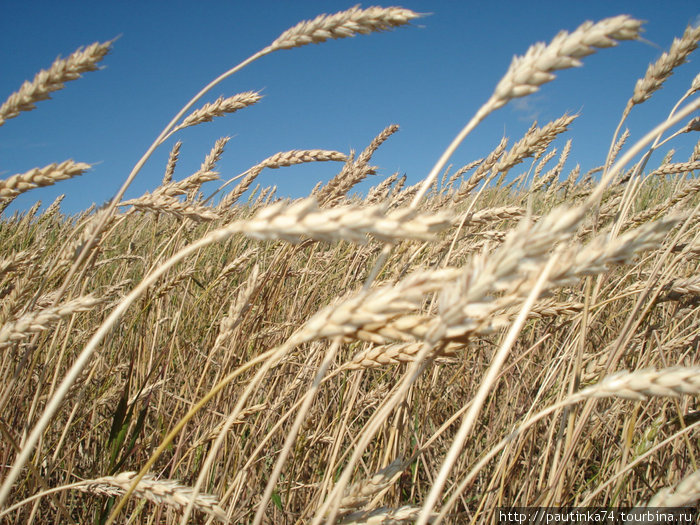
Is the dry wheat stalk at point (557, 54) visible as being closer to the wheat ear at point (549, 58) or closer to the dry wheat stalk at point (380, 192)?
the wheat ear at point (549, 58)

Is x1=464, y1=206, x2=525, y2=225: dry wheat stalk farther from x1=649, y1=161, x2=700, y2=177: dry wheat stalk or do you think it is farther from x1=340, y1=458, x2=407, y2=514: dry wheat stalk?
x1=340, y1=458, x2=407, y2=514: dry wheat stalk

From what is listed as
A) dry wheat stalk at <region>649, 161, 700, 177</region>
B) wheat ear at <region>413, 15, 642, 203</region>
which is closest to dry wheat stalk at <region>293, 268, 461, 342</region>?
wheat ear at <region>413, 15, 642, 203</region>

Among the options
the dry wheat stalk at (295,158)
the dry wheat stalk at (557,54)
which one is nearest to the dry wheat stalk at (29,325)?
the dry wheat stalk at (557,54)

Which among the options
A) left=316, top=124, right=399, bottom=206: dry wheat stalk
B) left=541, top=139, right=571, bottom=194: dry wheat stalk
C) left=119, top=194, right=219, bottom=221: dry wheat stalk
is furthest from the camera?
left=541, top=139, right=571, bottom=194: dry wheat stalk

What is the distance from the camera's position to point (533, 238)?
0.55 meters

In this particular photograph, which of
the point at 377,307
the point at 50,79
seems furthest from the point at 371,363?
the point at 50,79

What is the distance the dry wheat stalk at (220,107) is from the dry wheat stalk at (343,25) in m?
0.45

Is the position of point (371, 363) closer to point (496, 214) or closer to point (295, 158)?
point (496, 214)

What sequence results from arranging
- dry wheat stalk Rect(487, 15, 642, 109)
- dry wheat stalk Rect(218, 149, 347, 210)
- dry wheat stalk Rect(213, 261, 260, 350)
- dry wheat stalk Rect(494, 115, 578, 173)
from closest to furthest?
dry wheat stalk Rect(487, 15, 642, 109) < dry wheat stalk Rect(213, 261, 260, 350) < dry wheat stalk Rect(494, 115, 578, 173) < dry wheat stalk Rect(218, 149, 347, 210)

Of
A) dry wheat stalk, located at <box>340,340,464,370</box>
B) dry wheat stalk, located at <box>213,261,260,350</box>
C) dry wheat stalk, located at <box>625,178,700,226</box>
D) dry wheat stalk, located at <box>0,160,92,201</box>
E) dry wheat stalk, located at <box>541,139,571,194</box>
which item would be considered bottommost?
dry wheat stalk, located at <box>340,340,464,370</box>

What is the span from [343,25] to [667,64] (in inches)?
41.1

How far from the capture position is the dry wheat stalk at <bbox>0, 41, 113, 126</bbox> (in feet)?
3.19

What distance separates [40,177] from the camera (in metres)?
0.98

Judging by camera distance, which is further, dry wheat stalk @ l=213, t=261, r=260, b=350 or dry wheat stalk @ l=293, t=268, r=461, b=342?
dry wheat stalk @ l=213, t=261, r=260, b=350
